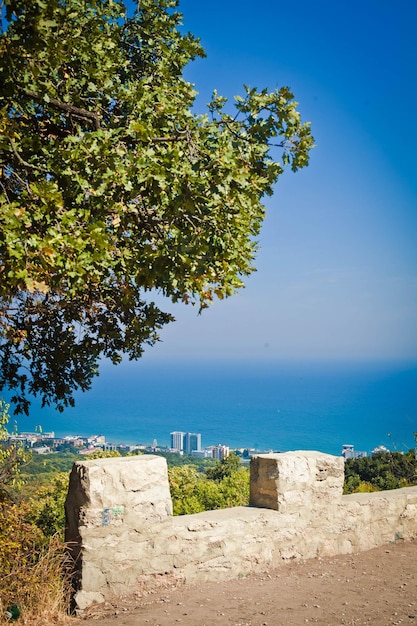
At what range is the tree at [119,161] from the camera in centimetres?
504

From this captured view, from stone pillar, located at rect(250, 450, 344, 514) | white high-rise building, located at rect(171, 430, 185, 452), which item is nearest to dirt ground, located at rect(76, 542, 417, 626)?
stone pillar, located at rect(250, 450, 344, 514)

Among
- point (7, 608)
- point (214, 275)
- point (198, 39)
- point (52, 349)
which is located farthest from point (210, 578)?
point (198, 39)

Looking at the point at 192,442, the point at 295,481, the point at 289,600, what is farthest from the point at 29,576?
the point at 192,442

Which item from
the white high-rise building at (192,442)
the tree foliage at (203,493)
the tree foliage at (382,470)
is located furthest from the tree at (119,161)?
the white high-rise building at (192,442)

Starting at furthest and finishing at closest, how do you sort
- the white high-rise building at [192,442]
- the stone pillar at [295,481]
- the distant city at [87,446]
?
1. the white high-rise building at [192,442]
2. the distant city at [87,446]
3. the stone pillar at [295,481]

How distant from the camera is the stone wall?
5184 mm

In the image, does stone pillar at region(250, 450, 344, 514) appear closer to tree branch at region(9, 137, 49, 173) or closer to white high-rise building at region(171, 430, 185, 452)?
tree branch at region(9, 137, 49, 173)

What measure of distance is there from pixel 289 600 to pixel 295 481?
1334 millimetres

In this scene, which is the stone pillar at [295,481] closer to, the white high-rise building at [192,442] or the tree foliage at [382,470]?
the tree foliage at [382,470]

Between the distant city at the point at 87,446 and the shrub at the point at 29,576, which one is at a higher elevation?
the distant city at the point at 87,446

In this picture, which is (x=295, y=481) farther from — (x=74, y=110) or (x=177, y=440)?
(x=177, y=440)

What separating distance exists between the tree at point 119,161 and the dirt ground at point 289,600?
2.82 metres

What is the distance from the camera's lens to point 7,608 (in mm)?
4730

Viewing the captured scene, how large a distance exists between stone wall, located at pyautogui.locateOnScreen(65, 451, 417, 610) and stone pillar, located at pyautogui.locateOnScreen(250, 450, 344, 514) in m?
0.01
